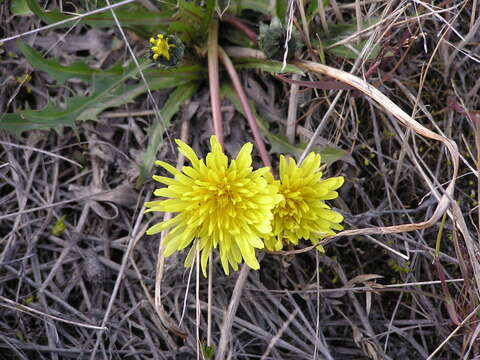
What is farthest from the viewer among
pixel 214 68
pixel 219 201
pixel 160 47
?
pixel 214 68

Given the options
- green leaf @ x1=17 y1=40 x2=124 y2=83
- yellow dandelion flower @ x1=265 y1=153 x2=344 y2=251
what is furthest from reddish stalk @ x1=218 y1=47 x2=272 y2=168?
green leaf @ x1=17 y1=40 x2=124 y2=83

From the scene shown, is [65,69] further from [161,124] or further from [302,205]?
[302,205]

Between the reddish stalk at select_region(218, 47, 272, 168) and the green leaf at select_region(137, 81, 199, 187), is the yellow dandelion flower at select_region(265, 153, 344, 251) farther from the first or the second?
the green leaf at select_region(137, 81, 199, 187)

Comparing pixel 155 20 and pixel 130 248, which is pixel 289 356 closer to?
pixel 130 248

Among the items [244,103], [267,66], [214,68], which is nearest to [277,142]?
[244,103]

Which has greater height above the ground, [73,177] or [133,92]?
[133,92]

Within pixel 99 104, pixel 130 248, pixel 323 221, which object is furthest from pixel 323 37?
pixel 130 248

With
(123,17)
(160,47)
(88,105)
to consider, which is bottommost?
(88,105)
